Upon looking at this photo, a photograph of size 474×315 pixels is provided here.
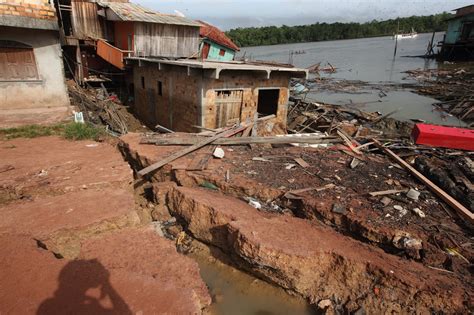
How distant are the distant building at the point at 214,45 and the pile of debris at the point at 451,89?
1605 centimetres

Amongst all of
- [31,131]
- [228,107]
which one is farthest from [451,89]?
[31,131]

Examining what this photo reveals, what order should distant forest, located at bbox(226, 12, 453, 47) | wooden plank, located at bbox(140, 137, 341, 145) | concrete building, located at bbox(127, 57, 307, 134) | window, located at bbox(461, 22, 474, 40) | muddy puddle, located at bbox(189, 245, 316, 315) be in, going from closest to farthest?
muddy puddle, located at bbox(189, 245, 316, 315), wooden plank, located at bbox(140, 137, 341, 145), concrete building, located at bbox(127, 57, 307, 134), window, located at bbox(461, 22, 474, 40), distant forest, located at bbox(226, 12, 453, 47)

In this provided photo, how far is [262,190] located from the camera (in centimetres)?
596

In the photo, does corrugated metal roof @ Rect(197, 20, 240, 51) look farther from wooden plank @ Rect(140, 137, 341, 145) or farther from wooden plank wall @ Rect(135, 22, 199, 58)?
A: wooden plank @ Rect(140, 137, 341, 145)

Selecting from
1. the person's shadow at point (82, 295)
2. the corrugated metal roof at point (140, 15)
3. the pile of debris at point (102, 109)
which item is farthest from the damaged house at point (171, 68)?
the person's shadow at point (82, 295)

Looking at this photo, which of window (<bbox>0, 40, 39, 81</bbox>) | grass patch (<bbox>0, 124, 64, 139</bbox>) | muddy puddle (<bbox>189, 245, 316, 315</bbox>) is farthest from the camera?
window (<bbox>0, 40, 39, 81</bbox>)

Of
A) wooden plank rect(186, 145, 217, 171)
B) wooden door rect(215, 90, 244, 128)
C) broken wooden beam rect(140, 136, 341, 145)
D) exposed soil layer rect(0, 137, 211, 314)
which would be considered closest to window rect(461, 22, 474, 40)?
wooden door rect(215, 90, 244, 128)

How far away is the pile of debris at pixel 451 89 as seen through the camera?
17984 mm

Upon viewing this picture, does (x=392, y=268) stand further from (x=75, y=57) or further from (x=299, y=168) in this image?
(x=75, y=57)

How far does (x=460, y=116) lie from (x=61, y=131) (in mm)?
20447

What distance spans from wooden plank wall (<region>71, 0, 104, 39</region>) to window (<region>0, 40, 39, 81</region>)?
8.22 meters

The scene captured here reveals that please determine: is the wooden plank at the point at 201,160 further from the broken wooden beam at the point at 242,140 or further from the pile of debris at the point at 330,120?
the pile of debris at the point at 330,120

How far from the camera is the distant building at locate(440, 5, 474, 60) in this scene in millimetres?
36219

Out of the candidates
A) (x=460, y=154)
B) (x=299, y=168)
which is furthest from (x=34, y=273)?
(x=460, y=154)
